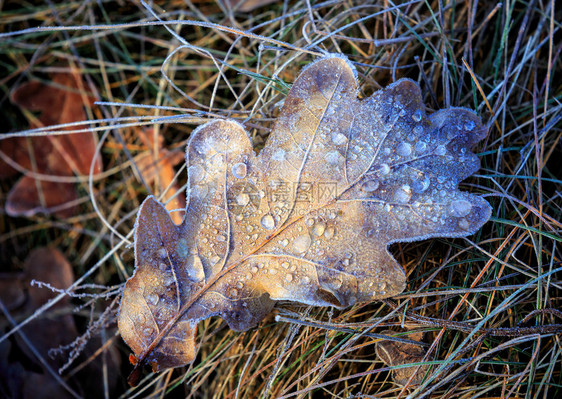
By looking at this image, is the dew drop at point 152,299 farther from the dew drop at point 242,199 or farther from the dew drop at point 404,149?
the dew drop at point 404,149

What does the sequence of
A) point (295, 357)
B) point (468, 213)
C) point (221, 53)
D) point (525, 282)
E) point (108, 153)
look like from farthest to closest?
point (108, 153) → point (221, 53) → point (295, 357) → point (525, 282) → point (468, 213)

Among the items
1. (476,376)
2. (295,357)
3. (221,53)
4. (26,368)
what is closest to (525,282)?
(476,376)

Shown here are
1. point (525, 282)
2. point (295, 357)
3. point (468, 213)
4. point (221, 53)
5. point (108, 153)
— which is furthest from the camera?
point (108, 153)

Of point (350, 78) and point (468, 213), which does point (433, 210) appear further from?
point (350, 78)

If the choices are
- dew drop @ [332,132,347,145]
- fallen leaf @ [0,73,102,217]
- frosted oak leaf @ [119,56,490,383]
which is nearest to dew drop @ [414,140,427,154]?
frosted oak leaf @ [119,56,490,383]

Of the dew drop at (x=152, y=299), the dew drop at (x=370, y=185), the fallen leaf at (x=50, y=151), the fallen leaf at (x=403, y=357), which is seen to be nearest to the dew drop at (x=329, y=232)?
the dew drop at (x=370, y=185)

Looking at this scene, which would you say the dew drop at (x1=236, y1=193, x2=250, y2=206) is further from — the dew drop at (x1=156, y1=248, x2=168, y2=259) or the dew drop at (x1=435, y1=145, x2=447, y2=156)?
the dew drop at (x1=435, y1=145, x2=447, y2=156)

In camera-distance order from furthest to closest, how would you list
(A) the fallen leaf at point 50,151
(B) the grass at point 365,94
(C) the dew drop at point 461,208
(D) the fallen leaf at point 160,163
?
1. (A) the fallen leaf at point 50,151
2. (D) the fallen leaf at point 160,163
3. (B) the grass at point 365,94
4. (C) the dew drop at point 461,208
